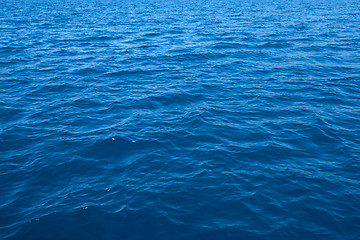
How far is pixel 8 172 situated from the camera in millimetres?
12109

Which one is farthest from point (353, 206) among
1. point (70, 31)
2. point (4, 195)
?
point (70, 31)

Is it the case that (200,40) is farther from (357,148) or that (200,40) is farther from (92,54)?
(357,148)

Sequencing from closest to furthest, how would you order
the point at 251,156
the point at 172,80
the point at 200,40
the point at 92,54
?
1. the point at 251,156
2. the point at 172,80
3. the point at 92,54
4. the point at 200,40

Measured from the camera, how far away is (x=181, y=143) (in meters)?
14.3

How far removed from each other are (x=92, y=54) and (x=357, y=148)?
85.8 ft

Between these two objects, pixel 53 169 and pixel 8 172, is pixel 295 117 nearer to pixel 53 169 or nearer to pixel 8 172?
pixel 53 169

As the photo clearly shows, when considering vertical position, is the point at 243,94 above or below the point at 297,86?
below

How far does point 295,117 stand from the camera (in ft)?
53.8

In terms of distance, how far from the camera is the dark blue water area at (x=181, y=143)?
383 inches

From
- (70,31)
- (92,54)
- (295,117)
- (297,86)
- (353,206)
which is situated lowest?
(353,206)

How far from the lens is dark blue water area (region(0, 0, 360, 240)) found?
31.9 ft

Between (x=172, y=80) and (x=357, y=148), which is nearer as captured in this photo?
(x=357, y=148)

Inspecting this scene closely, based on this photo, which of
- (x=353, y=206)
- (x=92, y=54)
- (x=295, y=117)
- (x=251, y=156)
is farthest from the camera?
(x=92, y=54)

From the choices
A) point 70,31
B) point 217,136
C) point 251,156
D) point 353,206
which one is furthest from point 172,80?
point 70,31
